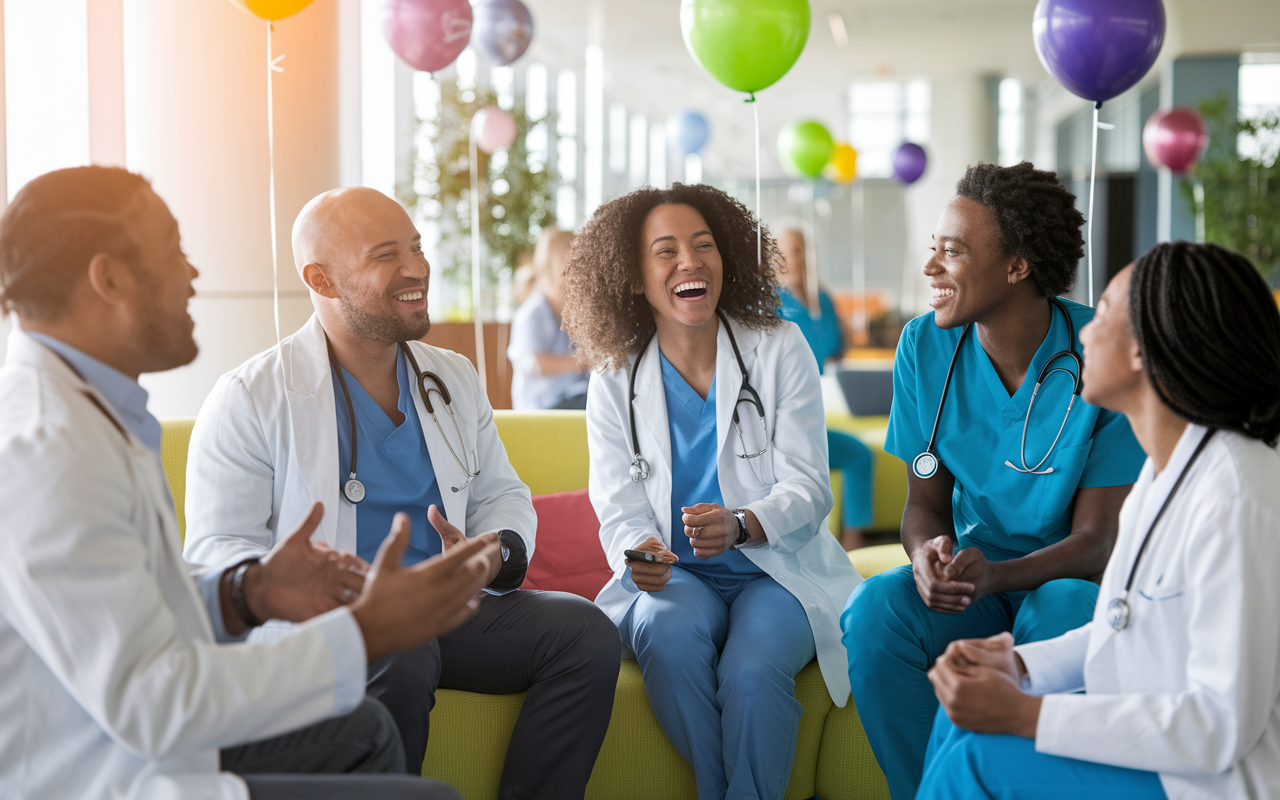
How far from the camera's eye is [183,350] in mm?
1421

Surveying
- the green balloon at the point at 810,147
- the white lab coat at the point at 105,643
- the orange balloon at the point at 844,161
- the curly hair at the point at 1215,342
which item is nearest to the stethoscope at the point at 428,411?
the white lab coat at the point at 105,643

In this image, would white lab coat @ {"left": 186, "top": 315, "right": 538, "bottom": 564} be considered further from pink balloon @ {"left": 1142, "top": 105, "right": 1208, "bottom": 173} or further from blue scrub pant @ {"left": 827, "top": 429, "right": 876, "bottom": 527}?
pink balloon @ {"left": 1142, "top": 105, "right": 1208, "bottom": 173}

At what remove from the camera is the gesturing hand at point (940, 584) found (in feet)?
6.35

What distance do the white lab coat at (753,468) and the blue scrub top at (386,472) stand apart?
438 millimetres

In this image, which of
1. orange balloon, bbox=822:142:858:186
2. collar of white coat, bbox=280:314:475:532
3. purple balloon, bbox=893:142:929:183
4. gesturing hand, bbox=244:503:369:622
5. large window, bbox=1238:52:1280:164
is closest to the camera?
gesturing hand, bbox=244:503:369:622

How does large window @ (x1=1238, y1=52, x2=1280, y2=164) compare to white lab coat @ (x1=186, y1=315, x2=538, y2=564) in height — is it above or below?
above

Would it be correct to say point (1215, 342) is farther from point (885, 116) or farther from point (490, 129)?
point (885, 116)

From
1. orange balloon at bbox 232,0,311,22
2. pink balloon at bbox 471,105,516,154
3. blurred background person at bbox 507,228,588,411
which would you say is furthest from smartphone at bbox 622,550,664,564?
pink balloon at bbox 471,105,516,154

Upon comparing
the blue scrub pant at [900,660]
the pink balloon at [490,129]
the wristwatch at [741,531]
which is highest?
the pink balloon at [490,129]

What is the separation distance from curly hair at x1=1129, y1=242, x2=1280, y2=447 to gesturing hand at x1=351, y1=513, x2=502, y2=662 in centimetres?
98

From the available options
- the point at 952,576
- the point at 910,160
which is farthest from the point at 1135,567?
the point at 910,160

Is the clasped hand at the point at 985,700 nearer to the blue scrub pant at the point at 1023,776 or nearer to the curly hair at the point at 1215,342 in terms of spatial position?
the blue scrub pant at the point at 1023,776

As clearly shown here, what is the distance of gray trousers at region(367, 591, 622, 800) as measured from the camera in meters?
2.03

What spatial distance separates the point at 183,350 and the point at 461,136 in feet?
19.7
